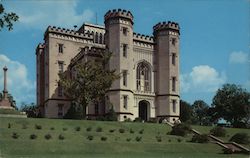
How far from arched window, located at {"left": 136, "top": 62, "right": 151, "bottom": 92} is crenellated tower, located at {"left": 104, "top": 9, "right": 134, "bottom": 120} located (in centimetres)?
197

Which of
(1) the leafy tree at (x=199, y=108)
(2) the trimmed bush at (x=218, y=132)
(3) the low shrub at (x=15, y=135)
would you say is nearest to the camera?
(3) the low shrub at (x=15, y=135)

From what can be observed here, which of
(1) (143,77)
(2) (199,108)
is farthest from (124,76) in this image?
(2) (199,108)

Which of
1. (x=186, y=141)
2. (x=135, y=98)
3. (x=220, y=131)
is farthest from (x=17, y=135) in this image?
(x=135, y=98)

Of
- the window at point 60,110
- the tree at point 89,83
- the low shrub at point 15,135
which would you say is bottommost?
the low shrub at point 15,135

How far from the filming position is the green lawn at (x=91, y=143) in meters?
26.2

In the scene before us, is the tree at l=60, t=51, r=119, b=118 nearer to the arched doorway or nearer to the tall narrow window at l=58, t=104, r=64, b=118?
the arched doorway

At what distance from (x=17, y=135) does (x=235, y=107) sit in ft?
146

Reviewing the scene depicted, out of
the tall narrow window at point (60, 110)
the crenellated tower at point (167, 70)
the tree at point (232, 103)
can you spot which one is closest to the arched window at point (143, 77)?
the crenellated tower at point (167, 70)

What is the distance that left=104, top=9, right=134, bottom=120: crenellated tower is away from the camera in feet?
165

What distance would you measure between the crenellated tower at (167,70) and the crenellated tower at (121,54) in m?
4.61

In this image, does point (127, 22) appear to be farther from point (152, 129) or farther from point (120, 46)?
point (152, 129)

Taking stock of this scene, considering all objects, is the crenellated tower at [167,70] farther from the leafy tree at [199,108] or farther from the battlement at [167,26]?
the leafy tree at [199,108]

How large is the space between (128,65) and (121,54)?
5.29ft

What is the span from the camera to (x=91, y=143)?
30.2 metres
